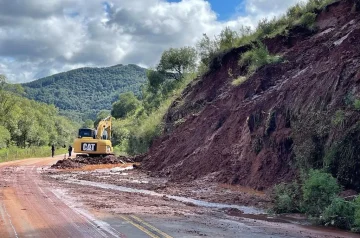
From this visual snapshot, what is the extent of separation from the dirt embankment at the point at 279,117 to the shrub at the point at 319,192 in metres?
1.30

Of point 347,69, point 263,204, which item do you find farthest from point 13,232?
point 347,69

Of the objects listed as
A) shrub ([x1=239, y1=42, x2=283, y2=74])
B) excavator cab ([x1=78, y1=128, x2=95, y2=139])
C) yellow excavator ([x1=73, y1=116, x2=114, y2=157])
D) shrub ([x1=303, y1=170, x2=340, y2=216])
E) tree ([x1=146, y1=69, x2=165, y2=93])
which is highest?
tree ([x1=146, y1=69, x2=165, y2=93])

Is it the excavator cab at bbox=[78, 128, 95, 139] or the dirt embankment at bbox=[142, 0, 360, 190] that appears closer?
the dirt embankment at bbox=[142, 0, 360, 190]

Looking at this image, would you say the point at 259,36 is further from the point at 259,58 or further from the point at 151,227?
the point at 151,227

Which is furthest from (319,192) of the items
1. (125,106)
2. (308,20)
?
(125,106)

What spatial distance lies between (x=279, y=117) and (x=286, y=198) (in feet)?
19.4

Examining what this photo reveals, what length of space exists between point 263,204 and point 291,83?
7101 millimetres

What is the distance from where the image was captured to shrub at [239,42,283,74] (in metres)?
24.4

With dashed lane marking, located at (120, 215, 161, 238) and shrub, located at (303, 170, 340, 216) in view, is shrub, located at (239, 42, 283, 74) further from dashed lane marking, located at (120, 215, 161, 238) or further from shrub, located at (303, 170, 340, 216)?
dashed lane marking, located at (120, 215, 161, 238)

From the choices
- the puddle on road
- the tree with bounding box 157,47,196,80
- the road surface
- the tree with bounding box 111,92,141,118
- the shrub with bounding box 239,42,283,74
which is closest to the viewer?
the road surface

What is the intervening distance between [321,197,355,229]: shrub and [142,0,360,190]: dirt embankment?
6.67ft

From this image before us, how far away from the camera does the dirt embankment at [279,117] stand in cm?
1575

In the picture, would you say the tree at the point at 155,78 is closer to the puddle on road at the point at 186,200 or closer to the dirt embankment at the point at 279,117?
the dirt embankment at the point at 279,117

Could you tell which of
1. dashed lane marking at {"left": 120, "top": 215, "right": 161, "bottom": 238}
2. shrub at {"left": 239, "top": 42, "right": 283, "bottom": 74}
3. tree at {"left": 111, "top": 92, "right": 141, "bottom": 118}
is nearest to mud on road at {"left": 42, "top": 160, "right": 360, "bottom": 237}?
dashed lane marking at {"left": 120, "top": 215, "right": 161, "bottom": 238}
